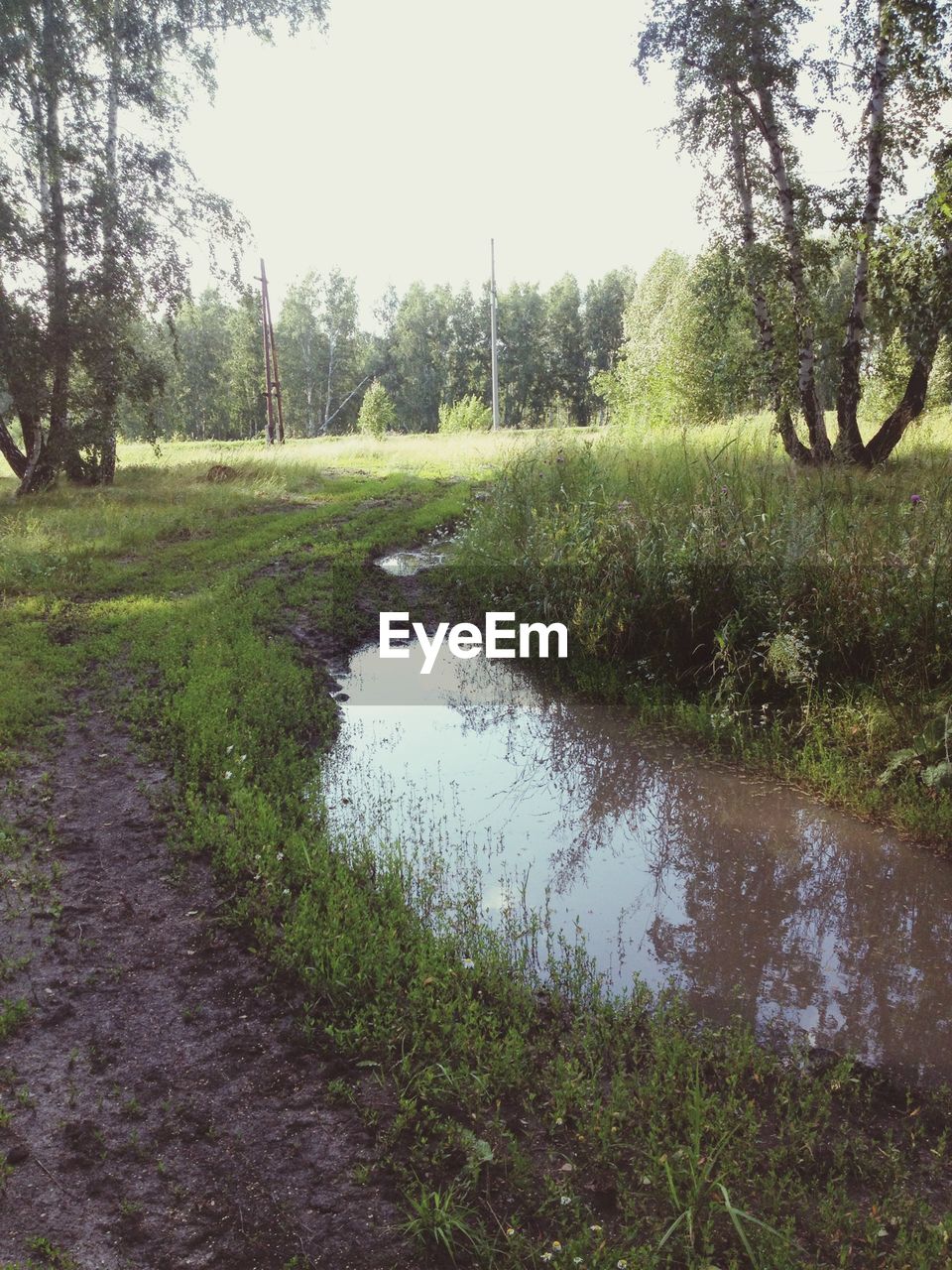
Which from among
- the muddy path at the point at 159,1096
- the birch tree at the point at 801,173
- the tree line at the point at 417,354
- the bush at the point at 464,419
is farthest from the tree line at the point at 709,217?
the tree line at the point at 417,354

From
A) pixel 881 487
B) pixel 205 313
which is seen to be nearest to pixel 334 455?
pixel 881 487

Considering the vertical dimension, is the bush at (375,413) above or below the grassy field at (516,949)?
above

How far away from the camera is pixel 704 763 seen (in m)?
5.60

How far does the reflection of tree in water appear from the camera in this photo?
11.1 ft

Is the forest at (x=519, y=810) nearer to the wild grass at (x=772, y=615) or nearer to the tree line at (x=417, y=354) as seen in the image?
the wild grass at (x=772, y=615)

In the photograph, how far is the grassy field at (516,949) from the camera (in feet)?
7.93

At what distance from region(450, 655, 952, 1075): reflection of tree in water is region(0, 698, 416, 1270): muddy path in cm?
166

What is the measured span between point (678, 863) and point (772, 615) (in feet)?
8.14

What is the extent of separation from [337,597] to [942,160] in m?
8.15

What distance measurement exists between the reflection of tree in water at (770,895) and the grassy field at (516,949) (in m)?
0.37

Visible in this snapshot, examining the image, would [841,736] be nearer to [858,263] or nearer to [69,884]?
[69,884]

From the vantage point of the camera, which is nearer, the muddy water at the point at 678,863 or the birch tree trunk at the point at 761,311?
the muddy water at the point at 678,863

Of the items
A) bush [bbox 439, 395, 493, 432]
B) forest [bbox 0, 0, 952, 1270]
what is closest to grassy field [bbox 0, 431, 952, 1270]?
forest [bbox 0, 0, 952, 1270]

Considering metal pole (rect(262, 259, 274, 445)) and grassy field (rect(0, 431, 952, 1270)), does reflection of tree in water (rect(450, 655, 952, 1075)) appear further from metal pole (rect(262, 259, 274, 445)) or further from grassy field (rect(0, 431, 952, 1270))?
metal pole (rect(262, 259, 274, 445))
